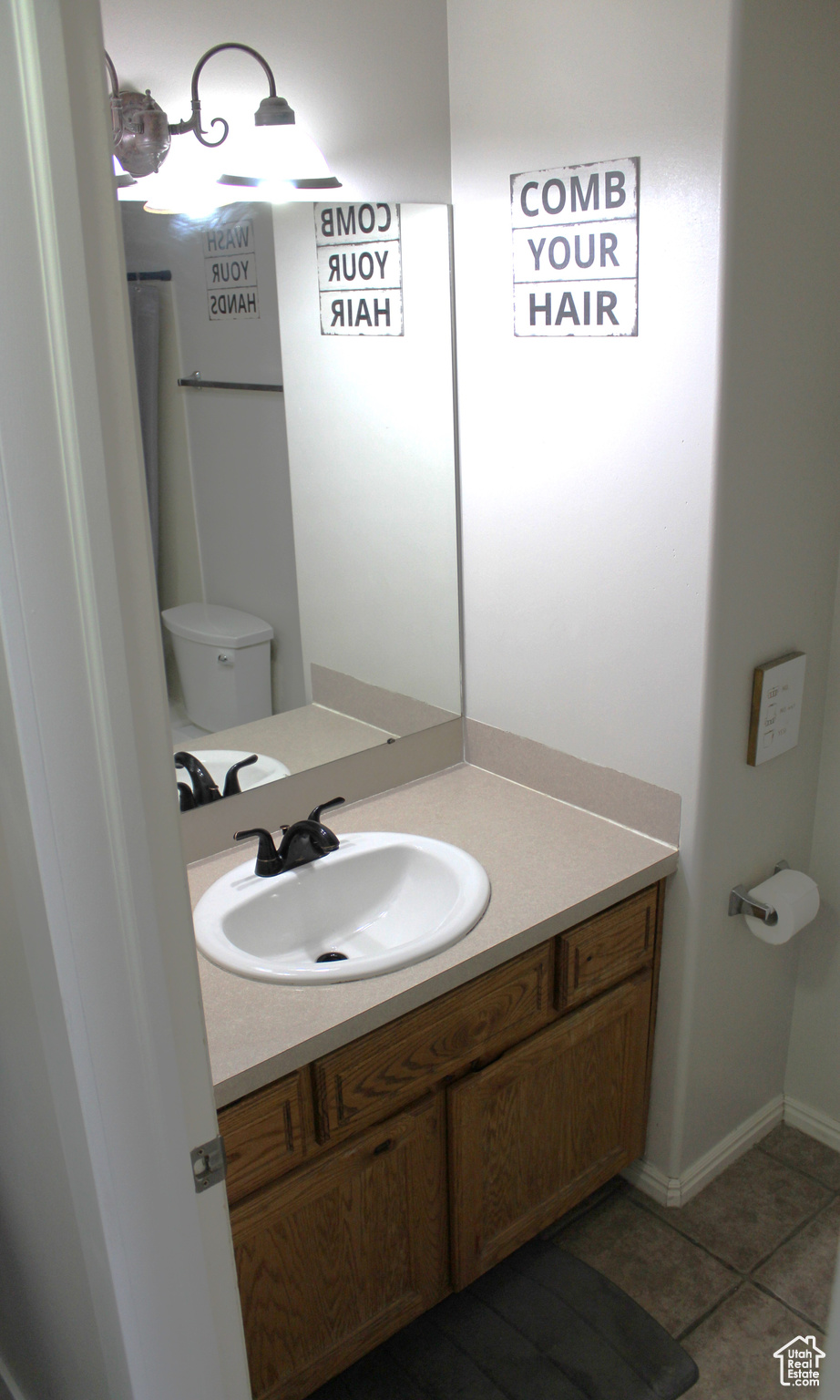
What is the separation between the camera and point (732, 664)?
1894 millimetres

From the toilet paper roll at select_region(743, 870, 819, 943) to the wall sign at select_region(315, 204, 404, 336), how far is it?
1.32 m

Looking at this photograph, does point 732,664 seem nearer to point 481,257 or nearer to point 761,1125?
point 481,257

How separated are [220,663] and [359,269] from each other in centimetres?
79

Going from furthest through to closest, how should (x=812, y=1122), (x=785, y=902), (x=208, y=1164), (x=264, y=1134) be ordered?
(x=812, y=1122) → (x=785, y=902) → (x=264, y=1134) → (x=208, y=1164)

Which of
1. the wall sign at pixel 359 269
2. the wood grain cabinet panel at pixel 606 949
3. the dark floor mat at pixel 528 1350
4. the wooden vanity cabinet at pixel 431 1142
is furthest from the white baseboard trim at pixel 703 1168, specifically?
the wall sign at pixel 359 269

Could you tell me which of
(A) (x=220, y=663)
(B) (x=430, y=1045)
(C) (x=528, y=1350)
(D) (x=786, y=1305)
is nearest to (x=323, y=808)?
(A) (x=220, y=663)

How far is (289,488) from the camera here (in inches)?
79.2

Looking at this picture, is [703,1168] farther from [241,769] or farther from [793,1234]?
[241,769]

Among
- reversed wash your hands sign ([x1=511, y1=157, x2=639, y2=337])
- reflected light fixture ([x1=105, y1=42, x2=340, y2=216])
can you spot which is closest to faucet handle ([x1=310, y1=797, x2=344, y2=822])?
reversed wash your hands sign ([x1=511, y1=157, x2=639, y2=337])

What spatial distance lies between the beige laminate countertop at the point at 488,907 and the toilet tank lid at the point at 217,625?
1.35ft

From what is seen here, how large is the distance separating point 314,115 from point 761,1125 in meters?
2.30

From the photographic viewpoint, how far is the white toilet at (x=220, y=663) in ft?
6.27

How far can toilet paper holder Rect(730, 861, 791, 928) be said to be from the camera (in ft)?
6.79

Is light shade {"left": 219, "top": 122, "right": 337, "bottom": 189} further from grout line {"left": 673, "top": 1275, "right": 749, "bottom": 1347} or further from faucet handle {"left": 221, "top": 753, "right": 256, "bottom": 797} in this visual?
grout line {"left": 673, "top": 1275, "right": 749, "bottom": 1347}
